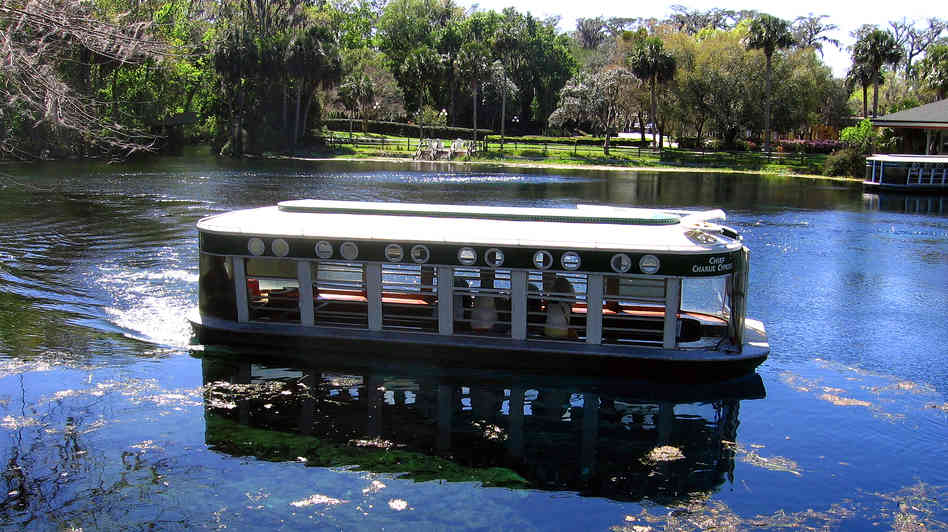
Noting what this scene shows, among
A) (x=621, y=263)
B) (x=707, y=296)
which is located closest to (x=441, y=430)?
(x=621, y=263)

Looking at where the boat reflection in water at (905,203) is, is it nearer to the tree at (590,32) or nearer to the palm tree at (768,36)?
the palm tree at (768,36)

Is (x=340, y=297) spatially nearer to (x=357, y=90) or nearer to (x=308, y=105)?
(x=308, y=105)

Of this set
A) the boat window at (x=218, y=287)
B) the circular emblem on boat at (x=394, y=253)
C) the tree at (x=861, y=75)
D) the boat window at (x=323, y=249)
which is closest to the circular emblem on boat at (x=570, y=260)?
the circular emblem on boat at (x=394, y=253)

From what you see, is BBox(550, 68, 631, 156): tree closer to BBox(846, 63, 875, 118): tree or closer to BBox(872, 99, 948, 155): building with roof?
BBox(846, 63, 875, 118): tree

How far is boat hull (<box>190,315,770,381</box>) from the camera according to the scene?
16812mm

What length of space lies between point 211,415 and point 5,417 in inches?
139

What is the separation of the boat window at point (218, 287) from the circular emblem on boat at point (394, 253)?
3.55 meters

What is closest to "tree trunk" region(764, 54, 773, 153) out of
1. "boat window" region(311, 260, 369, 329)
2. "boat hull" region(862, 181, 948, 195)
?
"boat hull" region(862, 181, 948, 195)

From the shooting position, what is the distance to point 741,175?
74.4m

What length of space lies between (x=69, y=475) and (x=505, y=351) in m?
8.14

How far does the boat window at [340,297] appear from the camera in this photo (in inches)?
694

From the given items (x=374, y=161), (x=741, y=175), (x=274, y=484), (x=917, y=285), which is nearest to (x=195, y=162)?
(x=374, y=161)

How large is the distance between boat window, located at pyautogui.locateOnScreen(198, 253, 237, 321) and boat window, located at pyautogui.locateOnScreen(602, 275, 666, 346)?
792 cm

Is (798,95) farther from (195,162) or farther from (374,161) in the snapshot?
(195,162)
